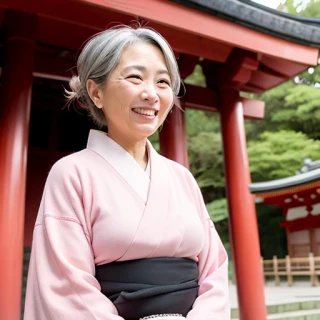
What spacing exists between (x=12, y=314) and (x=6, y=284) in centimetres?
18

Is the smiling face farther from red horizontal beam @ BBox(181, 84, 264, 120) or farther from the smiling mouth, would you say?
red horizontal beam @ BBox(181, 84, 264, 120)

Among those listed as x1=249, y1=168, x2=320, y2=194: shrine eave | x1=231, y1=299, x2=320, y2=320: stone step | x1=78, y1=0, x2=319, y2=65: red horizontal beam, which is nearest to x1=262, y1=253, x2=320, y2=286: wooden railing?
x1=249, y1=168, x2=320, y2=194: shrine eave

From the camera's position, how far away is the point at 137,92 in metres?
1.09

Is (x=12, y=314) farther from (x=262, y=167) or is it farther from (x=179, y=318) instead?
(x=262, y=167)

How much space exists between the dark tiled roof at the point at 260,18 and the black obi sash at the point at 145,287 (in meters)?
2.11

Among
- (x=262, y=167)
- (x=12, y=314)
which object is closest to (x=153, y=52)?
(x=12, y=314)

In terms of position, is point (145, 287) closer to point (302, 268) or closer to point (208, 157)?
point (302, 268)

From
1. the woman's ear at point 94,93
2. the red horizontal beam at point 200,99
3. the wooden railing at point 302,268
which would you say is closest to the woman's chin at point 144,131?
the woman's ear at point 94,93

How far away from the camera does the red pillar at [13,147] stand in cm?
240

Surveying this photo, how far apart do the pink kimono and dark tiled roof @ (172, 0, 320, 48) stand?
6.23 ft

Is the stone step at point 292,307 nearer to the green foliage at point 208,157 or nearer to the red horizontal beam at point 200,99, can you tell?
the red horizontal beam at point 200,99

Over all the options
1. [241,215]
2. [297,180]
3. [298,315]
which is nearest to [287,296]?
[298,315]

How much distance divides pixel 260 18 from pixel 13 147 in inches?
83.3

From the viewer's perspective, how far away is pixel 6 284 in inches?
93.5
